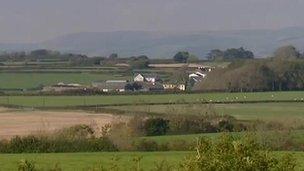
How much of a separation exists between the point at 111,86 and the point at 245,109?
24.7 meters

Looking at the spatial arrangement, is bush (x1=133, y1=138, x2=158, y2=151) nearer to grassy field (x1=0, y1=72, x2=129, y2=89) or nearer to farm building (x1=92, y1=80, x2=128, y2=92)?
farm building (x1=92, y1=80, x2=128, y2=92)

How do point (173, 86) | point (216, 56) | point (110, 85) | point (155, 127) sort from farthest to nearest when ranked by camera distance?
point (216, 56) < point (173, 86) < point (110, 85) < point (155, 127)

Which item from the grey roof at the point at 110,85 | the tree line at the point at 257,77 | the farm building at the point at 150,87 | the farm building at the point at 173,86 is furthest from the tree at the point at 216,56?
the grey roof at the point at 110,85

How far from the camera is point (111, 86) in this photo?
76.0m

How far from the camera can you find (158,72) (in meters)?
92.9

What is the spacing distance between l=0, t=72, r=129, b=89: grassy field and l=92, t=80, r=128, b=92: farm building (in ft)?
7.98

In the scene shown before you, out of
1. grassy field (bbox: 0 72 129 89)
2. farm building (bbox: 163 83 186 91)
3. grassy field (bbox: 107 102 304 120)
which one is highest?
grassy field (bbox: 0 72 129 89)

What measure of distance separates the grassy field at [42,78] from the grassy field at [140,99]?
37.7 ft

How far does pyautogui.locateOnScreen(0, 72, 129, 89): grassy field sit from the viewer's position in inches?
3088

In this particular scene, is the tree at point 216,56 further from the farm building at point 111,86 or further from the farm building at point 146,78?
the farm building at point 111,86

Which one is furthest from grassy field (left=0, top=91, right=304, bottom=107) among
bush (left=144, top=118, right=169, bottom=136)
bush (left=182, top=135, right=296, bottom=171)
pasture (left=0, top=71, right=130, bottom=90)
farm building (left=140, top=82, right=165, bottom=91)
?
bush (left=182, top=135, right=296, bottom=171)

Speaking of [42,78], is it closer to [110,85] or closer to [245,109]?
[110,85]

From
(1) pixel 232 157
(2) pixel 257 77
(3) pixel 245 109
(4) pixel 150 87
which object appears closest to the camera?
(1) pixel 232 157

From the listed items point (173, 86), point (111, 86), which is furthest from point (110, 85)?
point (173, 86)
